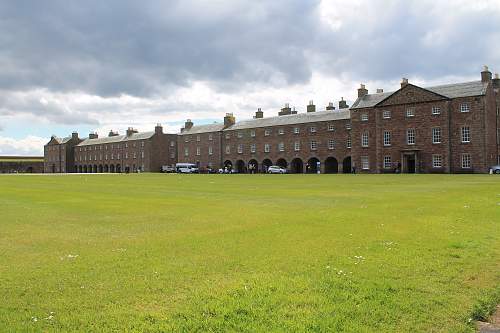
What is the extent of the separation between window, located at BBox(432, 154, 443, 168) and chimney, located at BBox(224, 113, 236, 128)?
156 ft

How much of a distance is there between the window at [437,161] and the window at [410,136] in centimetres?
371

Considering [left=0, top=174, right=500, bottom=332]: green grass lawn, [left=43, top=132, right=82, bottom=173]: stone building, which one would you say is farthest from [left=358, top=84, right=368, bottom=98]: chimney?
[left=43, top=132, right=82, bottom=173]: stone building

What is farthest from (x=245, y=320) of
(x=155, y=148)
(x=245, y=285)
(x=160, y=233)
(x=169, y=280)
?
(x=155, y=148)

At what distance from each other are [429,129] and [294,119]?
2740 centimetres

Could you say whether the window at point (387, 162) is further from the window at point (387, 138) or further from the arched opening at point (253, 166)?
the arched opening at point (253, 166)

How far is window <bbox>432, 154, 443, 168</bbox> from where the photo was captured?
61.9 meters

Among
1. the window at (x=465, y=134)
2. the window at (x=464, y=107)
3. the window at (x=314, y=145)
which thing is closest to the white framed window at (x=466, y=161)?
the window at (x=465, y=134)

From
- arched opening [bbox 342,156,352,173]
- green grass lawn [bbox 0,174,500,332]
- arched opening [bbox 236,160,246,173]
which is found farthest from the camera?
arched opening [bbox 236,160,246,173]

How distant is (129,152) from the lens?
11919 centimetres

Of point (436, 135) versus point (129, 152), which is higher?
point (129, 152)

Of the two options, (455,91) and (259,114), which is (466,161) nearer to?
(455,91)

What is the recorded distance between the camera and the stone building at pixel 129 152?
114m

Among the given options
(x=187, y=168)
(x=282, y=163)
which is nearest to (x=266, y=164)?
(x=282, y=163)

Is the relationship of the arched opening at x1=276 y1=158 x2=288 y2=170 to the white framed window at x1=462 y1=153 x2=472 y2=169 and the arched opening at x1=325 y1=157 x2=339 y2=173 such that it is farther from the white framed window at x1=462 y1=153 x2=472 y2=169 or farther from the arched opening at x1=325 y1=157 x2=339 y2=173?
the white framed window at x1=462 y1=153 x2=472 y2=169
